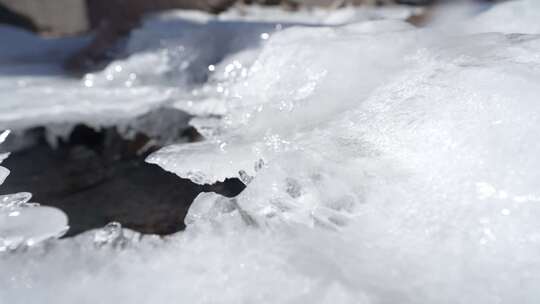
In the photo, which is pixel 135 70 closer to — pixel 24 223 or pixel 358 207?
pixel 24 223

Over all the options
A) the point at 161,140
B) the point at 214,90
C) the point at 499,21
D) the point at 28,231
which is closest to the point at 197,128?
the point at 161,140

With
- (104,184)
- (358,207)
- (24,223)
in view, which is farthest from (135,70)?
(358,207)

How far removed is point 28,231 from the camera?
66.6 inches

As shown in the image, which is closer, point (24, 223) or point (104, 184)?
point (24, 223)

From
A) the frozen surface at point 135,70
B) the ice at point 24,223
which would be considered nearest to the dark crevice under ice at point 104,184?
the ice at point 24,223

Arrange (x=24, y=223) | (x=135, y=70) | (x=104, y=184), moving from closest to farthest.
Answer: (x=24, y=223) → (x=104, y=184) → (x=135, y=70)

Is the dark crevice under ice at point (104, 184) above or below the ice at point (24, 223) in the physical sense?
below

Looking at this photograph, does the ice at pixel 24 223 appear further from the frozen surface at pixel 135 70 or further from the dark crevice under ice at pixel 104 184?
the frozen surface at pixel 135 70

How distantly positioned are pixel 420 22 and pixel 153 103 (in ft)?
4.99

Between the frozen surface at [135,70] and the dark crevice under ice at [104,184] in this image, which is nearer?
the dark crevice under ice at [104,184]

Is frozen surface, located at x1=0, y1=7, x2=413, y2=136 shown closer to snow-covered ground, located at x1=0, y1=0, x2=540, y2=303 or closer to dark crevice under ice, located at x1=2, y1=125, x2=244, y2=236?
dark crevice under ice, located at x1=2, y1=125, x2=244, y2=236

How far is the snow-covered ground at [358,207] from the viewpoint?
4.43 feet

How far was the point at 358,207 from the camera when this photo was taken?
1.53 metres

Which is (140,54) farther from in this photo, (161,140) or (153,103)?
(161,140)
